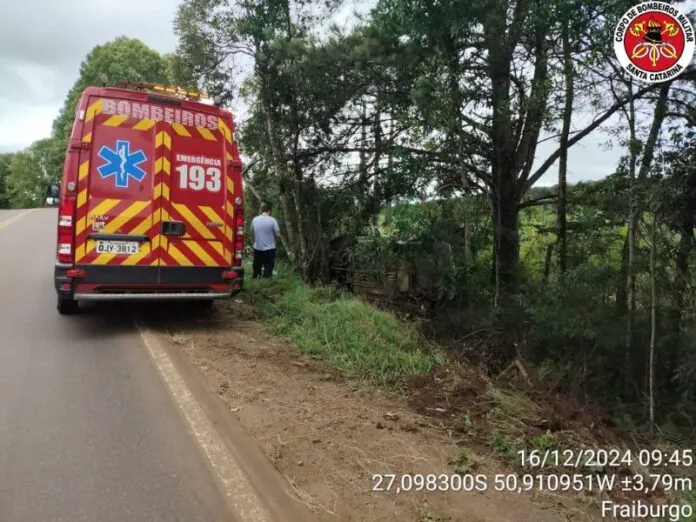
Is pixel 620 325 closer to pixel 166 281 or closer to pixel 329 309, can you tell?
pixel 329 309

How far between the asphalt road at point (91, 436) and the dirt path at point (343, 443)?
0.52 metres

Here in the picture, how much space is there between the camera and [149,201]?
6.64 metres

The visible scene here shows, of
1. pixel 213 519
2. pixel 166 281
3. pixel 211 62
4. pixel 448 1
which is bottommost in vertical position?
pixel 213 519

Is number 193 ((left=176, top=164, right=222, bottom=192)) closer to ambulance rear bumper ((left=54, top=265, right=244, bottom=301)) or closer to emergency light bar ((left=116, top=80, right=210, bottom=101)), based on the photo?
ambulance rear bumper ((left=54, top=265, right=244, bottom=301))

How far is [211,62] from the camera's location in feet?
40.8

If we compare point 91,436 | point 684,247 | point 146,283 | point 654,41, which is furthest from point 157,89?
point 684,247

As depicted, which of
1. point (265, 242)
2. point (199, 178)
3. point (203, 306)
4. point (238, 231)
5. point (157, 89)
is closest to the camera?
point (199, 178)

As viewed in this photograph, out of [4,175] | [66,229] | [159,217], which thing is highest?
[4,175]

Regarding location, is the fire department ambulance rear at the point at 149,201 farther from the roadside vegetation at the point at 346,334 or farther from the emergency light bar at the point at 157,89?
the roadside vegetation at the point at 346,334

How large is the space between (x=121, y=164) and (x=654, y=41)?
5909 millimetres

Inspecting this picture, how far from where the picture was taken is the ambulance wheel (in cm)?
754

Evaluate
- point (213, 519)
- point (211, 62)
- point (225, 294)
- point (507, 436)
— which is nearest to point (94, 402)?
point (213, 519)

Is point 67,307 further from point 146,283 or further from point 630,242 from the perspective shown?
point 630,242

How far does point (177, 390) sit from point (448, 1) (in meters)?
5.06
